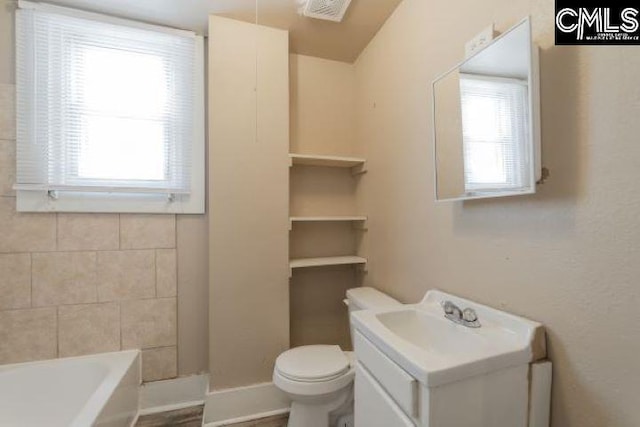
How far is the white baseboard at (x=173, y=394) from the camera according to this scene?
1.72 m

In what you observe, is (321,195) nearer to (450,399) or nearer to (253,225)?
(253,225)

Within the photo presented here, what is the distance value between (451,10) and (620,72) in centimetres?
76

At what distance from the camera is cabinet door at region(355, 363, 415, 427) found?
798 mm

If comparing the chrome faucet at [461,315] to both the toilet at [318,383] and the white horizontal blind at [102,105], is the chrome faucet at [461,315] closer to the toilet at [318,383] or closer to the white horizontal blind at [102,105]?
the toilet at [318,383]

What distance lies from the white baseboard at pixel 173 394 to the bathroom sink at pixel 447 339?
1358 millimetres

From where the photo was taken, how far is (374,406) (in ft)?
3.01

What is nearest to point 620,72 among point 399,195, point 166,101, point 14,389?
point 399,195

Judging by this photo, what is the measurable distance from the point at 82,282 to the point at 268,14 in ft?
6.57

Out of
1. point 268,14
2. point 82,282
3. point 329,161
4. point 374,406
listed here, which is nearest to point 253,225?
point 329,161

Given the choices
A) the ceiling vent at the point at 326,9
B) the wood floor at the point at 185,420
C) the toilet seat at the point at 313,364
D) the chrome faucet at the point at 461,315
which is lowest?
the wood floor at the point at 185,420

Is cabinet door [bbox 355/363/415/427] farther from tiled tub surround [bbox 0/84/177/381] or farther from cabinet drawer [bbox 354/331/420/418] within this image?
tiled tub surround [bbox 0/84/177/381]

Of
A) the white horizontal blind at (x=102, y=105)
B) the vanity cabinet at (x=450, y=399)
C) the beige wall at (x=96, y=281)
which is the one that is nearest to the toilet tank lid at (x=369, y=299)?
the vanity cabinet at (x=450, y=399)

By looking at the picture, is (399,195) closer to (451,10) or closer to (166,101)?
(451,10)

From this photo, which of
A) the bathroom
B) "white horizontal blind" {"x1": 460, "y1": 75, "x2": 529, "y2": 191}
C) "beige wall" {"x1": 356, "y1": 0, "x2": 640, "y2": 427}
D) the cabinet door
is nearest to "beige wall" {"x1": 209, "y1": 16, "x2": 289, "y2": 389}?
the bathroom
